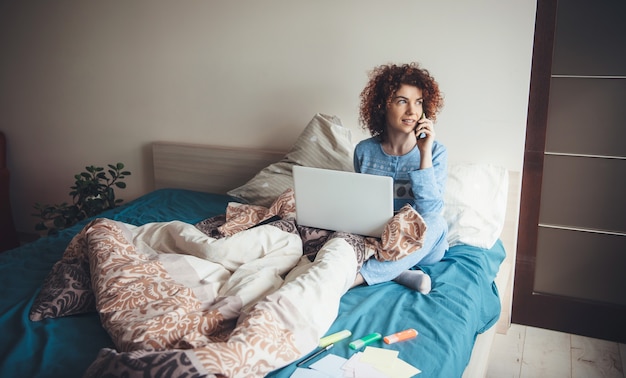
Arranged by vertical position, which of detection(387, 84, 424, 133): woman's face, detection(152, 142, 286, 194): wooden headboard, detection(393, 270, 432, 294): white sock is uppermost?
detection(387, 84, 424, 133): woman's face

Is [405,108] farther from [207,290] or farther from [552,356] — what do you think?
[552,356]

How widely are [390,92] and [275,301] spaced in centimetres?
109

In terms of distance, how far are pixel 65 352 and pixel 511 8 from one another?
2.08 meters

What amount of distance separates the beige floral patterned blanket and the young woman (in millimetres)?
106

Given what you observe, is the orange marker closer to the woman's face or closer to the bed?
the bed

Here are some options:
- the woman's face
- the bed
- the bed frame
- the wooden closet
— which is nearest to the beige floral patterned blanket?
the bed

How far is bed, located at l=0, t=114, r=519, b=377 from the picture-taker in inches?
52.0

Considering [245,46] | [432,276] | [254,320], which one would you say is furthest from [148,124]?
[254,320]

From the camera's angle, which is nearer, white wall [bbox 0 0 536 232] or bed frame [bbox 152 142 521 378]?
white wall [bbox 0 0 536 232]

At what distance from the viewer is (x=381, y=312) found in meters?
1.71

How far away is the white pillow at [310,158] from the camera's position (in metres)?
2.61

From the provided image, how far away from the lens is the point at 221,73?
3.06 metres

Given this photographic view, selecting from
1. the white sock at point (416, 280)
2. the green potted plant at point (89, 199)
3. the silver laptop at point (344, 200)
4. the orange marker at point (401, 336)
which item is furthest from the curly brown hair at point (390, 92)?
the green potted plant at point (89, 199)

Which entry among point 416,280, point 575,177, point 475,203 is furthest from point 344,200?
point 575,177
